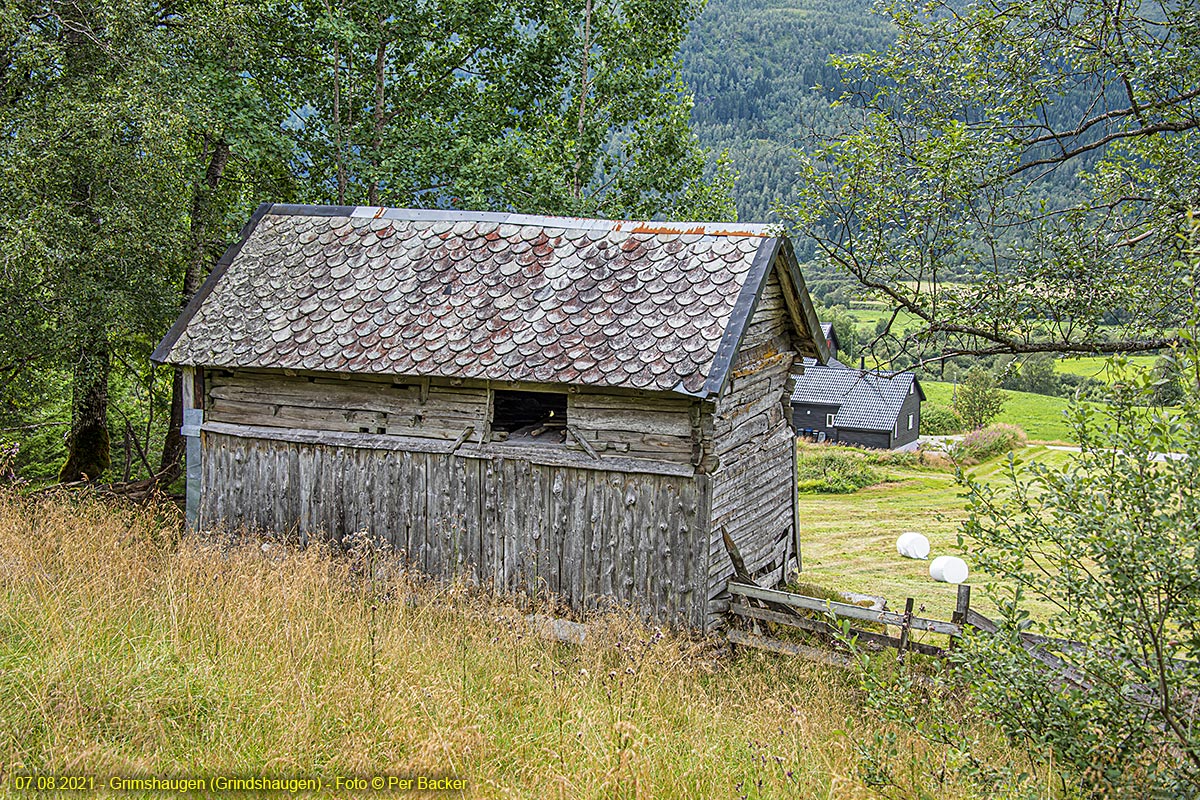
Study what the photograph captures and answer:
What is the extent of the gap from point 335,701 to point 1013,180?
25.1 feet

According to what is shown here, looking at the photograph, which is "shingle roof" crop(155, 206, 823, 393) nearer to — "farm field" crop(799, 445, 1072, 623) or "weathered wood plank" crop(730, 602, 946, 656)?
"weathered wood plank" crop(730, 602, 946, 656)

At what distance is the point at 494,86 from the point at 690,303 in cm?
1096

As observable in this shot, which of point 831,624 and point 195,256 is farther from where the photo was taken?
point 195,256

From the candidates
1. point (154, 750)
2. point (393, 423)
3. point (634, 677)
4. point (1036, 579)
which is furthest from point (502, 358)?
point (1036, 579)

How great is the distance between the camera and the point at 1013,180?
8297 millimetres

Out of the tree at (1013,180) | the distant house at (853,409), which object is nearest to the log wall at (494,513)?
the tree at (1013,180)

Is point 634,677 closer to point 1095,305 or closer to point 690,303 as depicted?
point 690,303

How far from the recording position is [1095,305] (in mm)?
6980

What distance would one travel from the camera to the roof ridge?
8758mm

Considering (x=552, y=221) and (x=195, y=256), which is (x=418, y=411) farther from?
(x=195, y=256)

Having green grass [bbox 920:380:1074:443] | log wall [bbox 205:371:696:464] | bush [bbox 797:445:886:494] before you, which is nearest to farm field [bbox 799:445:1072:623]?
bush [bbox 797:445:886:494]

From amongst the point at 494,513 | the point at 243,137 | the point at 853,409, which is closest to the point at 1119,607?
the point at 494,513

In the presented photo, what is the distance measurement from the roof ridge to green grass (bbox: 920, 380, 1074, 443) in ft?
134

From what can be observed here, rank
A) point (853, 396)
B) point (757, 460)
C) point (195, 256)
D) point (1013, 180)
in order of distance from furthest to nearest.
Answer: point (853, 396) → point (195, 256) → point (757, 460) → point (1013, 180)
